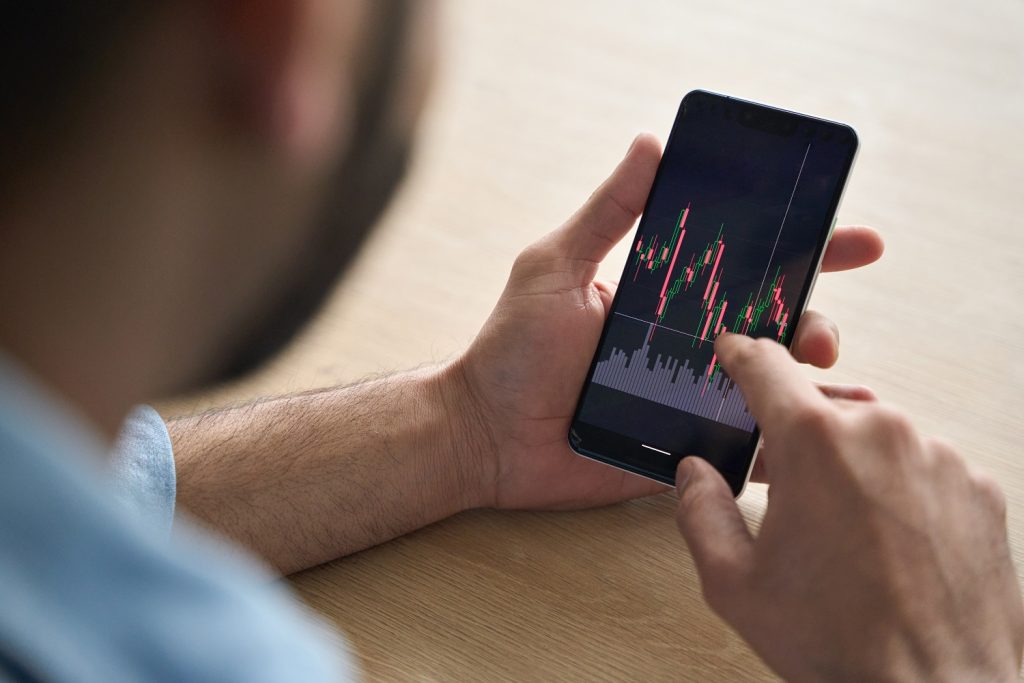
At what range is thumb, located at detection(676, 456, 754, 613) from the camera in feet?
1.88

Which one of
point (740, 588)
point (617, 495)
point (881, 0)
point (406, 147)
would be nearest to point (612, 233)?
point (617, 495)

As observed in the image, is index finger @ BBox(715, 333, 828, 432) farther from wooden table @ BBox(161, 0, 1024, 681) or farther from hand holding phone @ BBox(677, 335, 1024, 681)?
wooden table @ BBox(161, 0, 1024, 681)

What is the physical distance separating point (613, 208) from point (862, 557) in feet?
1.21

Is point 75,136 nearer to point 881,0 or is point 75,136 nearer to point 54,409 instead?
point 54,409

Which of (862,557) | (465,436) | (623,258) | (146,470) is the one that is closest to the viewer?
(862,557)

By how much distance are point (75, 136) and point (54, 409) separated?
0.31 feet

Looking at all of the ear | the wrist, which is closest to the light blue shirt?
the ear

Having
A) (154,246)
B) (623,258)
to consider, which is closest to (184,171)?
(154,246)

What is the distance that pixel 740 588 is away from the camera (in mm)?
568

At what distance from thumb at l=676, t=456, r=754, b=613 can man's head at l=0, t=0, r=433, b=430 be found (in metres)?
0.34

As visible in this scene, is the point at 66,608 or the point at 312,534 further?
the point at 312,534

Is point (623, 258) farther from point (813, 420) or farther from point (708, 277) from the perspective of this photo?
point (813, 420)

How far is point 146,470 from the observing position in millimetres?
710

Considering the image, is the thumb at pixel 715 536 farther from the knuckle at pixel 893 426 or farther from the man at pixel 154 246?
the man at pixel 154 246
